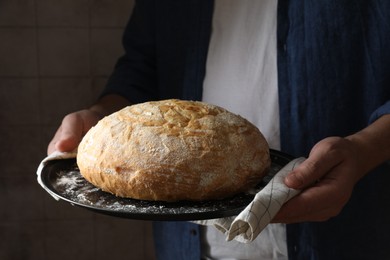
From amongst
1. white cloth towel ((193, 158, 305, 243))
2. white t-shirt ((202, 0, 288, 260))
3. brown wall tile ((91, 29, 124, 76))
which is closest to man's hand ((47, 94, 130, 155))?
white t-shirt ((202, 0, 288, 260))

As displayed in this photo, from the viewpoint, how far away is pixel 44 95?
1.74 metres

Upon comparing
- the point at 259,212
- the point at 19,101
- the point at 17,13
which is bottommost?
the point at 19,101

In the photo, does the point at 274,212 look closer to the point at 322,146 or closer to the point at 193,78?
the point at 322,146

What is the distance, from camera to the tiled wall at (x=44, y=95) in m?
1.70

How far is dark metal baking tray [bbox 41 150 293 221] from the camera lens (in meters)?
0.71

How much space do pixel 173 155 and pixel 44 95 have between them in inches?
42.6

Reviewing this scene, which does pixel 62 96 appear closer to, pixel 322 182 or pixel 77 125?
pixel 77 125

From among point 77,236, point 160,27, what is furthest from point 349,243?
point 77,236

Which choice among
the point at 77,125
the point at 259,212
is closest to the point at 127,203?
the point at 259,212

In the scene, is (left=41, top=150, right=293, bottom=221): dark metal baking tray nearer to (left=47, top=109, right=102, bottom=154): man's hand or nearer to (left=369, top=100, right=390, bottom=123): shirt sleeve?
(left=47, top=109, right=102, bottom=154): man's hand

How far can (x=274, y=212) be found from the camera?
715 mm

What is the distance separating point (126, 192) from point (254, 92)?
1.43 ft

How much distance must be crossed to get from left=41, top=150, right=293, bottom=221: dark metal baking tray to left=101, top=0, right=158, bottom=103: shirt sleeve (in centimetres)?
42

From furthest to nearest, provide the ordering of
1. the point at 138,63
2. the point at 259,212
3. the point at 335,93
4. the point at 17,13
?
the point at 17,13 → the point at 138,63 → the point at 335,93 → the point at 259,212
